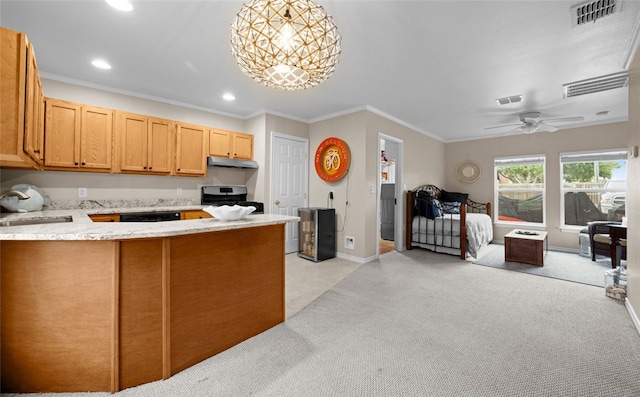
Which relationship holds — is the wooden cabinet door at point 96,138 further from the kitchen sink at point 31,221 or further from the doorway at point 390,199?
the doorway at point 390,199

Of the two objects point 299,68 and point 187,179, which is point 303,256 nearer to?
point 187,179

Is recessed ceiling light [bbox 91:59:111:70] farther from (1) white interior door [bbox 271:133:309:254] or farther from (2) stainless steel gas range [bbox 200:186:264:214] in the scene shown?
(1) white interior door [bbox 271:133:309:254]

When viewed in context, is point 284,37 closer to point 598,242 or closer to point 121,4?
point 121,4

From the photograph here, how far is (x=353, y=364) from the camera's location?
171cm

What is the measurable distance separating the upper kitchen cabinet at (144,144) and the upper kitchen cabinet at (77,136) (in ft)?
0.40

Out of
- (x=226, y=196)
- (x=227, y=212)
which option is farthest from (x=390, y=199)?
(x=227, y=212)

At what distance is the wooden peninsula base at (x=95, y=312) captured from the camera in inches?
55.4

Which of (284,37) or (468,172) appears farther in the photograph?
(468,172)

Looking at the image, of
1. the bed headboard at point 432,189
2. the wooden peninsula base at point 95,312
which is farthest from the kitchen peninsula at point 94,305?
the bed headboard at point 432,189

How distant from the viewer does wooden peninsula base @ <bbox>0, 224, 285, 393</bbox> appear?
141 centimetres

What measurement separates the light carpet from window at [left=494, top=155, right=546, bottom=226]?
3.30m

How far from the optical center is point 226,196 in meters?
4.43

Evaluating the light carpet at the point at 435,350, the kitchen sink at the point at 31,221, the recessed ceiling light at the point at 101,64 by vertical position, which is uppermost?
the recessed ceiling light at the point at 101,64

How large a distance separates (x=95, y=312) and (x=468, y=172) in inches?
281
